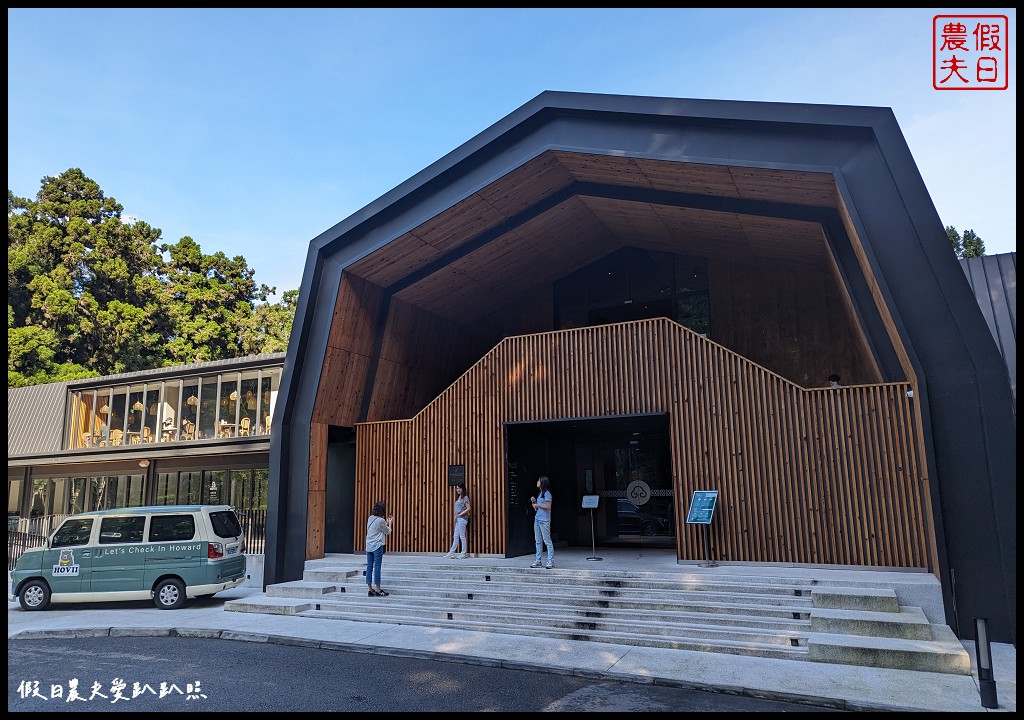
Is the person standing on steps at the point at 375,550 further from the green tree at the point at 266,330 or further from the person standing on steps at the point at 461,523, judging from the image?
the green tree at the point at 266,330

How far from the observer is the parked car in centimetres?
1488

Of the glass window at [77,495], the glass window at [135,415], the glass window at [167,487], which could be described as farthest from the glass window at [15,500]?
the glass window at [135,415]

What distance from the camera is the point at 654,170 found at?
11391 mm

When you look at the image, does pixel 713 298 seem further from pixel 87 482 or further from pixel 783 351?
pixel 87 482

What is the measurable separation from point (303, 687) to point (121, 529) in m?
6.91

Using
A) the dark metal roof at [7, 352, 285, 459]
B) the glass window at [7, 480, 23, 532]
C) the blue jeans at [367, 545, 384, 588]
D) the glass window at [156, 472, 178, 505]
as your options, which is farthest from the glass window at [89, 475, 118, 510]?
the blue jeans at [367, 545, 384, 588]

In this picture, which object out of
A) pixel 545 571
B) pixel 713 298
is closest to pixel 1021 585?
pixel 545 571

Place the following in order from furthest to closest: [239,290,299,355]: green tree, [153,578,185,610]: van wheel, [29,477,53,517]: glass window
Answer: [239,290,299,355]: green tree → [29,477,53,517]: glass window → [153,578,185,610]: van wheel

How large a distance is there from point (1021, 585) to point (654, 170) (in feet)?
24.9

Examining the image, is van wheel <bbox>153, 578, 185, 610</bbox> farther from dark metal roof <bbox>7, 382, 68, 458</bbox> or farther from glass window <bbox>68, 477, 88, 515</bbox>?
glass window <bbox>68, 477, 88, 515</bbox>

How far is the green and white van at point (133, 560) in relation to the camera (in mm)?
11797

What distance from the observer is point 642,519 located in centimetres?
1510

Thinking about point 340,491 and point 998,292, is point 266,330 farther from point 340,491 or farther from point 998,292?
point 998,292

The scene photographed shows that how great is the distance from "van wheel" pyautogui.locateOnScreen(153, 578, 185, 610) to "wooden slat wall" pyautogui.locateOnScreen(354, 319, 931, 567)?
336 centimetres
